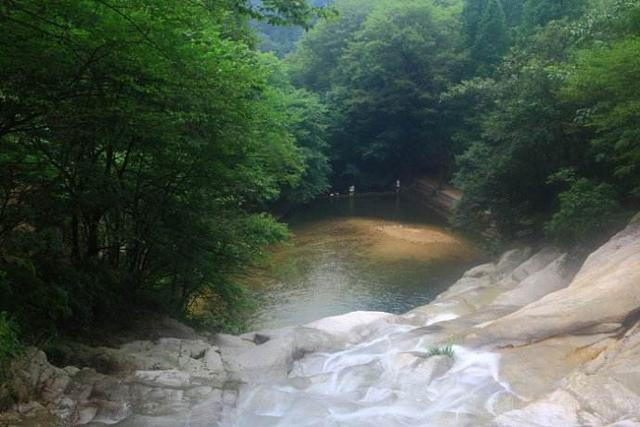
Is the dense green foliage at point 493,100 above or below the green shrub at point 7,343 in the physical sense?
above

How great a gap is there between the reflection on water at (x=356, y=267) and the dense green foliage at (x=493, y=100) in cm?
281

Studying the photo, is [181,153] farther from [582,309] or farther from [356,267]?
[356,267]

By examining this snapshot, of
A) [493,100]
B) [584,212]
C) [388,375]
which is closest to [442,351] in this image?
[388,375]

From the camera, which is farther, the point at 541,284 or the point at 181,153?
the point at 541,284

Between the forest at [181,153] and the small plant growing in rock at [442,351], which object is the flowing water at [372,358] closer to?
the small plant growing in rock at [442,351]

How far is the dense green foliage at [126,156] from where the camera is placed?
6441mm

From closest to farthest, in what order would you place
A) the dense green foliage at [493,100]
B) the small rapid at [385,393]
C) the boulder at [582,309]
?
the small rapid at [385,393]
the boulder at [582,309]
the dense green foliage at [493,100]

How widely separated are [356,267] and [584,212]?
349 inches

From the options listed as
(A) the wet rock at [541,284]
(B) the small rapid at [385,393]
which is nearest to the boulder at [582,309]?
(B) the small rapid at [385,393]

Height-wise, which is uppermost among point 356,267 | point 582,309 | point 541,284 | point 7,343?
point 7,343

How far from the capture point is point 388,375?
8.96 m

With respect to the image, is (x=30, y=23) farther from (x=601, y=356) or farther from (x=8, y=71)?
(x=601, y=356)

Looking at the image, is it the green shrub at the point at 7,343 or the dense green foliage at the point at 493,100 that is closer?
the green shrub at the point at 7,343

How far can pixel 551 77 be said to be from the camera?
17.5 metres
